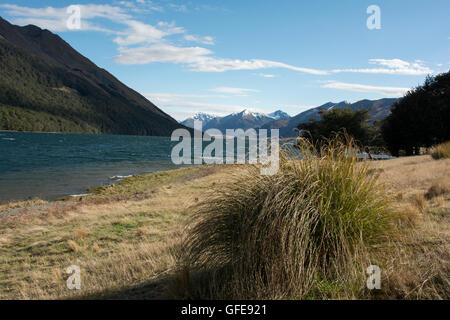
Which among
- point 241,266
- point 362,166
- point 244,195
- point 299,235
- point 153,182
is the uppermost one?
point 362,166

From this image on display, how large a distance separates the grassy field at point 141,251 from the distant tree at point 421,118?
2624 cm

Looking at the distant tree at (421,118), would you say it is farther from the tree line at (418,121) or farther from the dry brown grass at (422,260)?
the dry brown grass at (422,260)

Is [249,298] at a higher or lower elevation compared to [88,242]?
higher

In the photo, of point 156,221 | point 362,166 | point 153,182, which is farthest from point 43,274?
point 153,182

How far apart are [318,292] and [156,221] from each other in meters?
9.49

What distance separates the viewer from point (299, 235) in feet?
12.5

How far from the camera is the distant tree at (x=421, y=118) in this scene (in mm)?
34375

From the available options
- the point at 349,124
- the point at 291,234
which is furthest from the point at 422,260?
the point at 349,124

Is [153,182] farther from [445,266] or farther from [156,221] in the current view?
[445,266]

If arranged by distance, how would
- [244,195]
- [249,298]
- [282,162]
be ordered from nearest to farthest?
1. [249,298]
2. [244,195]
3. [282,162]

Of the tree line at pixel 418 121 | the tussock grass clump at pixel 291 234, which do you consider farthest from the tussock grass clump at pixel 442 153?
the tussock grass clump at pixel 291 234

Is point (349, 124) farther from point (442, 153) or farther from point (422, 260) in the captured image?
point (422, 260)
